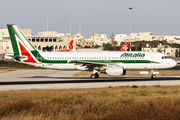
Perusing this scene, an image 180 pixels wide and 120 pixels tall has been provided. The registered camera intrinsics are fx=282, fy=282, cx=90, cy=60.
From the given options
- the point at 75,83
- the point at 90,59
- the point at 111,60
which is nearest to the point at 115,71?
the point at 111,60

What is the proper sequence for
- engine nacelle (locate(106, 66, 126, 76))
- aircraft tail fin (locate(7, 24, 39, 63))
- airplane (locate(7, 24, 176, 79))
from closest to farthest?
engine nacelle (locate(106, 66, 126, 76)), airplane (locate(7, 24, 176, 79)), aircraft tail fin (locate(7, 24, 39, 63))

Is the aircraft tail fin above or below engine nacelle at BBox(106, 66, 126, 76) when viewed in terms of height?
above

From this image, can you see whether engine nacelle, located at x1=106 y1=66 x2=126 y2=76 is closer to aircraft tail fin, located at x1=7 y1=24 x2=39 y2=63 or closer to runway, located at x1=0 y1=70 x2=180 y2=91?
runway, located at x1=0 y1=70 x2=180 y2=91

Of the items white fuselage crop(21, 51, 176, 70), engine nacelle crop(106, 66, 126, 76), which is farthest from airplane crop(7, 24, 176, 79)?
engine nacelle crop(106, 66, 126, 76)

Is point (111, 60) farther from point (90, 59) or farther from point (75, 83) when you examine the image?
point (75, 83)

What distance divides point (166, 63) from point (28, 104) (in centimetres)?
2833

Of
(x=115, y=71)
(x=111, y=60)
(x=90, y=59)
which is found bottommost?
(x=115, y=71)

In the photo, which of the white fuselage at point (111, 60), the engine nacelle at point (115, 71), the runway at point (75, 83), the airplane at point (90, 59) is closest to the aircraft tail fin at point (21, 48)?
the airplane at point (90, 59)

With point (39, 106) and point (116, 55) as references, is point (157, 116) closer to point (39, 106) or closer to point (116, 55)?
point (39, 106)

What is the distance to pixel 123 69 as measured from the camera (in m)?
37.9

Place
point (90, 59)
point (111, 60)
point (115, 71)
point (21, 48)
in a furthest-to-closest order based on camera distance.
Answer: point (21, 48) → point (90, 59) → point (111, 60) → point (115, 71)

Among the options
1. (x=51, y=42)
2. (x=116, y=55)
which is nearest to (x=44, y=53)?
(x=116, y=55)

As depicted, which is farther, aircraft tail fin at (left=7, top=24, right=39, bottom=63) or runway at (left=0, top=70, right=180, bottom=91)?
aircraft tail fin at (left=7, top=24, right=39, bottom=63)

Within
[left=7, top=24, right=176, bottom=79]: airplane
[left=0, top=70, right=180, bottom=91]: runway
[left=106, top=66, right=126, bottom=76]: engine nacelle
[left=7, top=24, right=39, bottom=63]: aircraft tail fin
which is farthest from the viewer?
[left=7, top=24, right=39, bottom=63]: aircraft tail fin
